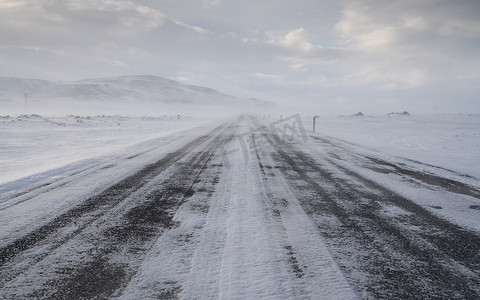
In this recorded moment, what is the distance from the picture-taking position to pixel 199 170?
17.3 ft

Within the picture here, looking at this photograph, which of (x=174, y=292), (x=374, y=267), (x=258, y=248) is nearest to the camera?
(x=174, y=292)

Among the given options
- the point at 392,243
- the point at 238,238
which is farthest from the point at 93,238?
the point at 392,243

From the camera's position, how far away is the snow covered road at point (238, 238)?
1783 mm

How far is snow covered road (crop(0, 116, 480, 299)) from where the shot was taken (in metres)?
1.78

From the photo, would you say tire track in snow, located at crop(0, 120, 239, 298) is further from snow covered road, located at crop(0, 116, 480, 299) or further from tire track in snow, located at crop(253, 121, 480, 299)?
tire track in snow, located at crop(253, 121, 480, 299)

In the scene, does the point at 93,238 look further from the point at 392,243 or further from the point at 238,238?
the point at 392,243

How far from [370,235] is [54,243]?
3090mm

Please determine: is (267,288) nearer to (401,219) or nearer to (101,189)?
(401,219)

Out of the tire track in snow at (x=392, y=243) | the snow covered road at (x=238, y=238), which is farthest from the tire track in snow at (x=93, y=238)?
the tire track in snow at (x=392, y=243)

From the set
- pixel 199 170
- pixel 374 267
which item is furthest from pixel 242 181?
pixel 374 267

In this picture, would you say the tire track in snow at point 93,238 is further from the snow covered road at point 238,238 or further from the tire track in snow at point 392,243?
the tire track in snow at point 392,243

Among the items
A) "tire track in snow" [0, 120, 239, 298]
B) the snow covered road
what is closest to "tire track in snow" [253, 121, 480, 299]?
the snow covered road

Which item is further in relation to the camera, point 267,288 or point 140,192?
point 140,192

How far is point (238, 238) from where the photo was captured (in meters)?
2.45
